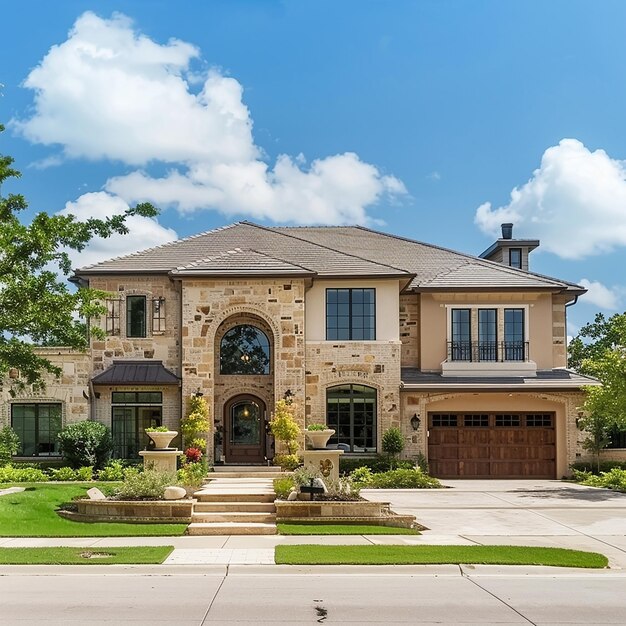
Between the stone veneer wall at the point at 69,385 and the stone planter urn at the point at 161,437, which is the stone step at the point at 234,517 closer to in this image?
the stone planter urn at the point at 161,437

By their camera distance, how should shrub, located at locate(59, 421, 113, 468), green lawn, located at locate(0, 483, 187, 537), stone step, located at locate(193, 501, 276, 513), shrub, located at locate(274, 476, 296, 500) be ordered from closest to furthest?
1. green lawn, located at locate(0, 483, 187, 537)
2. stone step, located at locate(193, 501, 276, 513)
3. shrub, located at locate(274, 476, 296, 500)
4. shrub, located at locate(59, 421, 113, 468)

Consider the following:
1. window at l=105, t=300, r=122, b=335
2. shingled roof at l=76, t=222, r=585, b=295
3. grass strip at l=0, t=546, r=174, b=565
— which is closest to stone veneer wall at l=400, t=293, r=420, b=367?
shingled roof at l=76, t=222, r=585, b=295

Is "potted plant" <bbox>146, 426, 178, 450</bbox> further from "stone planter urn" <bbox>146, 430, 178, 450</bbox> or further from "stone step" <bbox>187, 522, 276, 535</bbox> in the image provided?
"stone step" <bbox>187, 522, 276, 535</bbox>

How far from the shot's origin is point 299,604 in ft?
31.1

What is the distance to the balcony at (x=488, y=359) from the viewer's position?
2778 cm

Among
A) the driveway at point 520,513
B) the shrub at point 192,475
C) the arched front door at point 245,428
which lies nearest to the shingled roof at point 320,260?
the arched front door at point 245,428

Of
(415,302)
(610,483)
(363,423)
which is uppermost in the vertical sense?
(415,302)

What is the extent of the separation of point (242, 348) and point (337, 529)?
38.9ft

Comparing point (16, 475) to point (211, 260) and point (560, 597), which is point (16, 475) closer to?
point (211, 260)

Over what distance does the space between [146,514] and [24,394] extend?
11.5 m

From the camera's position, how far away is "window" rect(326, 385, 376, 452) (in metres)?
26.6

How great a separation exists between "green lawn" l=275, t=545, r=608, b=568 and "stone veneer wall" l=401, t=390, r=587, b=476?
1338 centimetres

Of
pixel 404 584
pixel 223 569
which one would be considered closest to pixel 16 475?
pixel 223 569

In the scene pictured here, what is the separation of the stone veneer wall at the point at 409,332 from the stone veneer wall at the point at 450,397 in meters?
1.82
